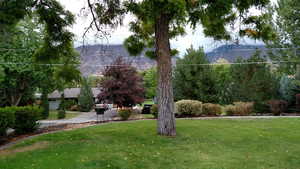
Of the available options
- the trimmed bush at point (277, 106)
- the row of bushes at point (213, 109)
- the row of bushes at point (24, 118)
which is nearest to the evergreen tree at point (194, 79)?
the row of bushes at point (213, 109)

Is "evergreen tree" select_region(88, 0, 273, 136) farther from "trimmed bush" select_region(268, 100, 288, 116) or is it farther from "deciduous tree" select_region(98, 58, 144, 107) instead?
"deciduous tree" select_region(98, 58, 144, 107)

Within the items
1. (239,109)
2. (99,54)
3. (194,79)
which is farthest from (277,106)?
(99,54)

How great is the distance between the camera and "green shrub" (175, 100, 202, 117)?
12977 millimetres

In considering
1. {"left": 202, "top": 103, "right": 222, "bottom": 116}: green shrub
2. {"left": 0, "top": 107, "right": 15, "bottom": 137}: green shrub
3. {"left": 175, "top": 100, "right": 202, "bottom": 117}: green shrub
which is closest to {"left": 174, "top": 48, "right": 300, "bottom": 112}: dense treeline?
{"left": 202, "top": 103, "right": 222, "bottom": 116}: green shrub

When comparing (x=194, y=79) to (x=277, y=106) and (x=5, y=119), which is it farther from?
(x=5, y=119)

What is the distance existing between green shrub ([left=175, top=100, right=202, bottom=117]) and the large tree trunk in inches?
213

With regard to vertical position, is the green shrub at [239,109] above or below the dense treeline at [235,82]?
below

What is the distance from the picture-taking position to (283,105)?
14.5 m

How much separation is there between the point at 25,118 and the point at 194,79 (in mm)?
13531

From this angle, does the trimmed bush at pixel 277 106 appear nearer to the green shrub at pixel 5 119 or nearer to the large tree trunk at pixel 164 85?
the large tree trunk at pixel 164 85

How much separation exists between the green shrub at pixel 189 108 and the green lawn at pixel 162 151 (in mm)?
4705

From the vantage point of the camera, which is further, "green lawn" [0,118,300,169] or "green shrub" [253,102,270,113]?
"green shrub" [253,102,270,113]

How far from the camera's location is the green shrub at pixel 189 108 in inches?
511

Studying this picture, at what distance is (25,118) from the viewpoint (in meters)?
9.39
